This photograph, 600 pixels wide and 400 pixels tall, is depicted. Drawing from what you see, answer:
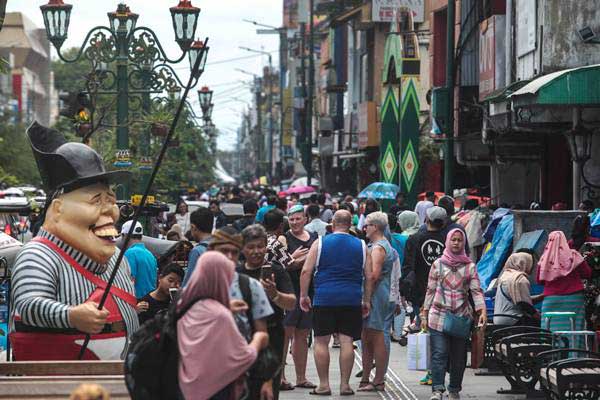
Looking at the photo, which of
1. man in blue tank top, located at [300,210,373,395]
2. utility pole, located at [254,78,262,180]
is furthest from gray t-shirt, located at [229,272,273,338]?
utility pole, located at [254,78,262,180]

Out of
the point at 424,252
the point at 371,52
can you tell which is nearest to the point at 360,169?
the point at 371,52

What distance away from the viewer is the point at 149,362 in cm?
721

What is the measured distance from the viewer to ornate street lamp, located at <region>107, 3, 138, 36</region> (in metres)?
22.2

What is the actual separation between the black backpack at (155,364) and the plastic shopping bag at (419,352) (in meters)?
7.16

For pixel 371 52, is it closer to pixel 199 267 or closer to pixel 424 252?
pixel 424 252

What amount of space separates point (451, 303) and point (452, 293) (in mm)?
87

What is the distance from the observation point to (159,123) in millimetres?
24812

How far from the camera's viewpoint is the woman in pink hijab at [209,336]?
23.0 ft

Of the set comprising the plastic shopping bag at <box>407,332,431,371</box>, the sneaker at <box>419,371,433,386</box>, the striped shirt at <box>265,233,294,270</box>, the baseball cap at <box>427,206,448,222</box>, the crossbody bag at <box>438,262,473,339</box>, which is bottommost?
the sneaker at <box>419,371,433,386</box>

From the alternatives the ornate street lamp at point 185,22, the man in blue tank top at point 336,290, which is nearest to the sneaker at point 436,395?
the man in blue tank top at point 336,290

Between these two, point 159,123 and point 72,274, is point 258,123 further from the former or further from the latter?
point 72,274

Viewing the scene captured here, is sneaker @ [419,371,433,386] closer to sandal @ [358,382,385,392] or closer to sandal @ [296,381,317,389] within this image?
sandal @ [358,382,385,392]

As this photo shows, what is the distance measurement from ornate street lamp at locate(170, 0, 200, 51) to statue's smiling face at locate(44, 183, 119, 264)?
1266 cm

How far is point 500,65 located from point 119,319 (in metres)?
17.2
